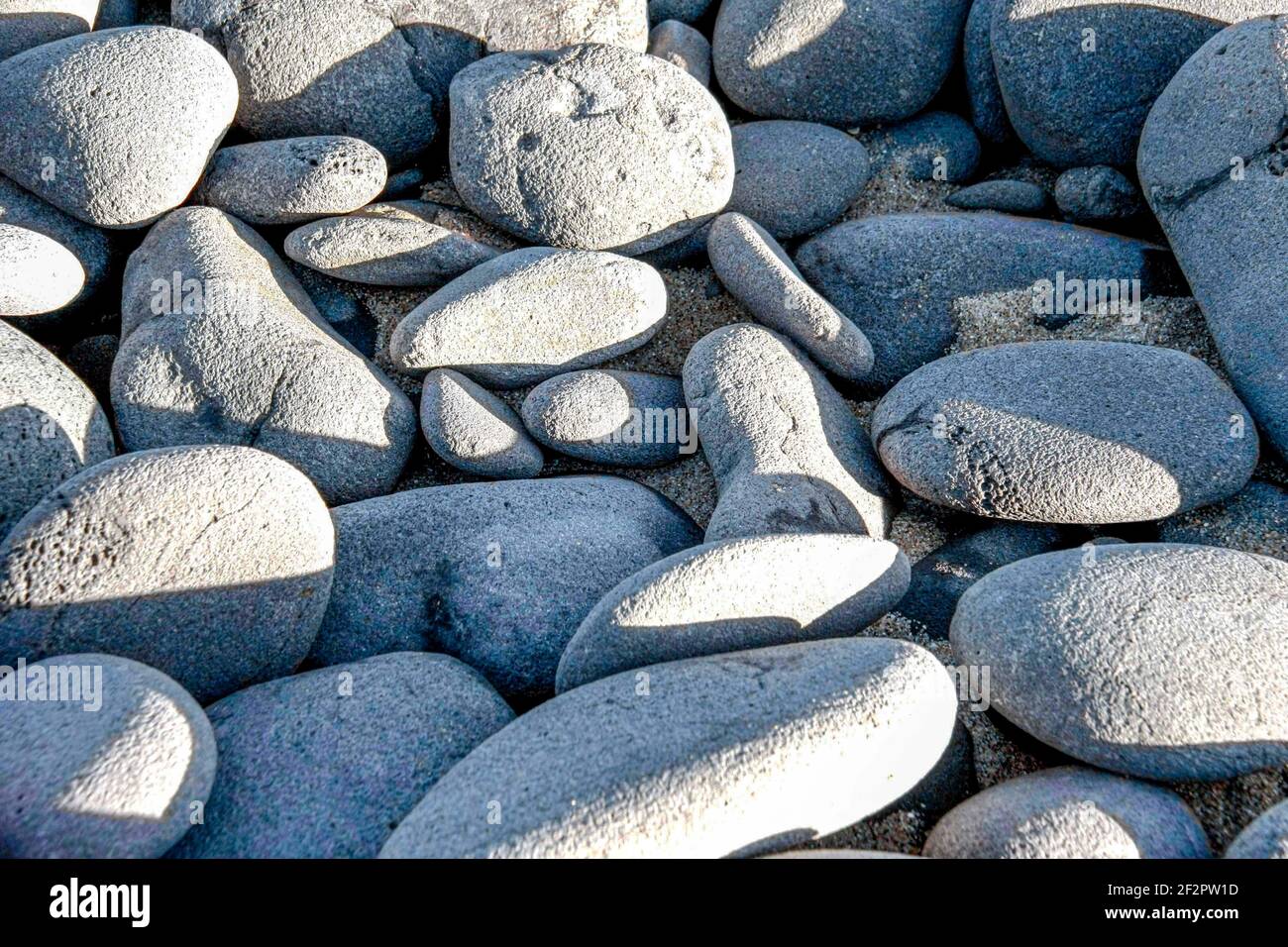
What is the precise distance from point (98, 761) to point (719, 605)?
1405 mm

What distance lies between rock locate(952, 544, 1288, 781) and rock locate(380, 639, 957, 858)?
269mm

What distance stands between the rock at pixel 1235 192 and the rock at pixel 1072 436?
16 cm

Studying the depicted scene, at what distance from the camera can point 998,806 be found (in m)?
2.24

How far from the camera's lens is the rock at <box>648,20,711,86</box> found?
13.8ft

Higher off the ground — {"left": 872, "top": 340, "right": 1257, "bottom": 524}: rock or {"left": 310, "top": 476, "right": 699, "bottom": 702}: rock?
{"left": 872, "top": 340, "right": 1257, "bottom": 524}: rock

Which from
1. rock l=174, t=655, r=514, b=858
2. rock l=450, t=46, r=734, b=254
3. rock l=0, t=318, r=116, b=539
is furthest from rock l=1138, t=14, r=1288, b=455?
rock l=0, t=318, r=116, b=539

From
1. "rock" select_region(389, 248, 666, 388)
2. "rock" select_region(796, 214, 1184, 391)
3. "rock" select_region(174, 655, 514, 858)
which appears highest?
"rock" select_region(796, 214, 1184, 391)

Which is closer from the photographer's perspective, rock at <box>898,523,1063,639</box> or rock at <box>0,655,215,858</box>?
rock at <box>0,655,215,858</box>

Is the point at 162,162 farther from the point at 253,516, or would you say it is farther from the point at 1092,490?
the point at 1092,490

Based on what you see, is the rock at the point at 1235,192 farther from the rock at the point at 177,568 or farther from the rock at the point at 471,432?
the rock at the point at 177,568

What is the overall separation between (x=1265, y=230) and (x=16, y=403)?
3890mm

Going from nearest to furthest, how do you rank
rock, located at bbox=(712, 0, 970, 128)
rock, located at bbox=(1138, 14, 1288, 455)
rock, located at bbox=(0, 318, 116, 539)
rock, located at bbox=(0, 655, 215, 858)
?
rock, located at bbox=(0, 655, 215, 858), rock, located at bbox=(0, 318, 116, 539), rock, located at bbox=(1138, 14, 1288, 455), rock, located at bbox=(712, 0, 970, 128)

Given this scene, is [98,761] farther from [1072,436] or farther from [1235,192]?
[1235,192]

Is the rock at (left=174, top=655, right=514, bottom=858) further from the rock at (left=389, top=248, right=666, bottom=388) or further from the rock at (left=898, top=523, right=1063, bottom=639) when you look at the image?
the rock at (left=898, top=523, right=1063, bottom=639)
